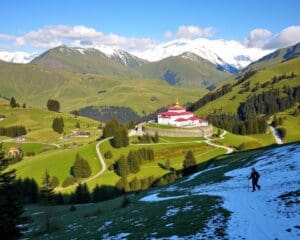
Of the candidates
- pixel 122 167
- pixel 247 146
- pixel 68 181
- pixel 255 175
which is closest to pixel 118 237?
pixel 255 175

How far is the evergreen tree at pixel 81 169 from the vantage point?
457 ft

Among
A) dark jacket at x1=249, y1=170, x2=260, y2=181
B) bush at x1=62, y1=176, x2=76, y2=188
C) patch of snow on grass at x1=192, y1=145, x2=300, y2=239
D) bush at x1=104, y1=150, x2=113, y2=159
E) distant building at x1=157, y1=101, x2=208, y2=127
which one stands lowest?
bush at x1=62, y1=176, x2=76, y2=188

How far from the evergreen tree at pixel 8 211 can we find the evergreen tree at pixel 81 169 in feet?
327

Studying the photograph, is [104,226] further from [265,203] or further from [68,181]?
[68,181]

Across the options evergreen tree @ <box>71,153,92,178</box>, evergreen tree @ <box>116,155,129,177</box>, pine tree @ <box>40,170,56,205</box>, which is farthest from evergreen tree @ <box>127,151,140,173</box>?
pine tree @ <box>40,170,56,205</box>

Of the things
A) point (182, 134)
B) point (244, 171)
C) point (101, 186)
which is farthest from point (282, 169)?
point (182, 134)

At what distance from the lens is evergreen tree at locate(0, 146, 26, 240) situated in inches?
1497

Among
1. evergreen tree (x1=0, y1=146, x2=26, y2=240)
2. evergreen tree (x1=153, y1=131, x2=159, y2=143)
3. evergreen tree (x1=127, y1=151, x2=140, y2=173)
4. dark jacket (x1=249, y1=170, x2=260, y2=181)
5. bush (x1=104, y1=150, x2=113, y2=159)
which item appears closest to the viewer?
dark jacket (x1=249, y1=170, x2=260, y2=181)

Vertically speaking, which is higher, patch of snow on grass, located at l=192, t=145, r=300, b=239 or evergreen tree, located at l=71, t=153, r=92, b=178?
patch of snow on grass, located at l=192, t=145, r=300, b=239

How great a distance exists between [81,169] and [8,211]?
101m

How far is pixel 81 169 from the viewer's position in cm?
13988

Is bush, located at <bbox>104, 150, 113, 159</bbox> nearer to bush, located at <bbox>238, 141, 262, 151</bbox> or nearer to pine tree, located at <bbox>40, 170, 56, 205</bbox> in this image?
bush, located at <bbox>238, 141, 262, 151</bbox>

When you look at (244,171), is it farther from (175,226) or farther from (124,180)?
(124,180)

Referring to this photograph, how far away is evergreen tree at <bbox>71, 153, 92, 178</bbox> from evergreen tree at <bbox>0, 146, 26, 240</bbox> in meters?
99.6
